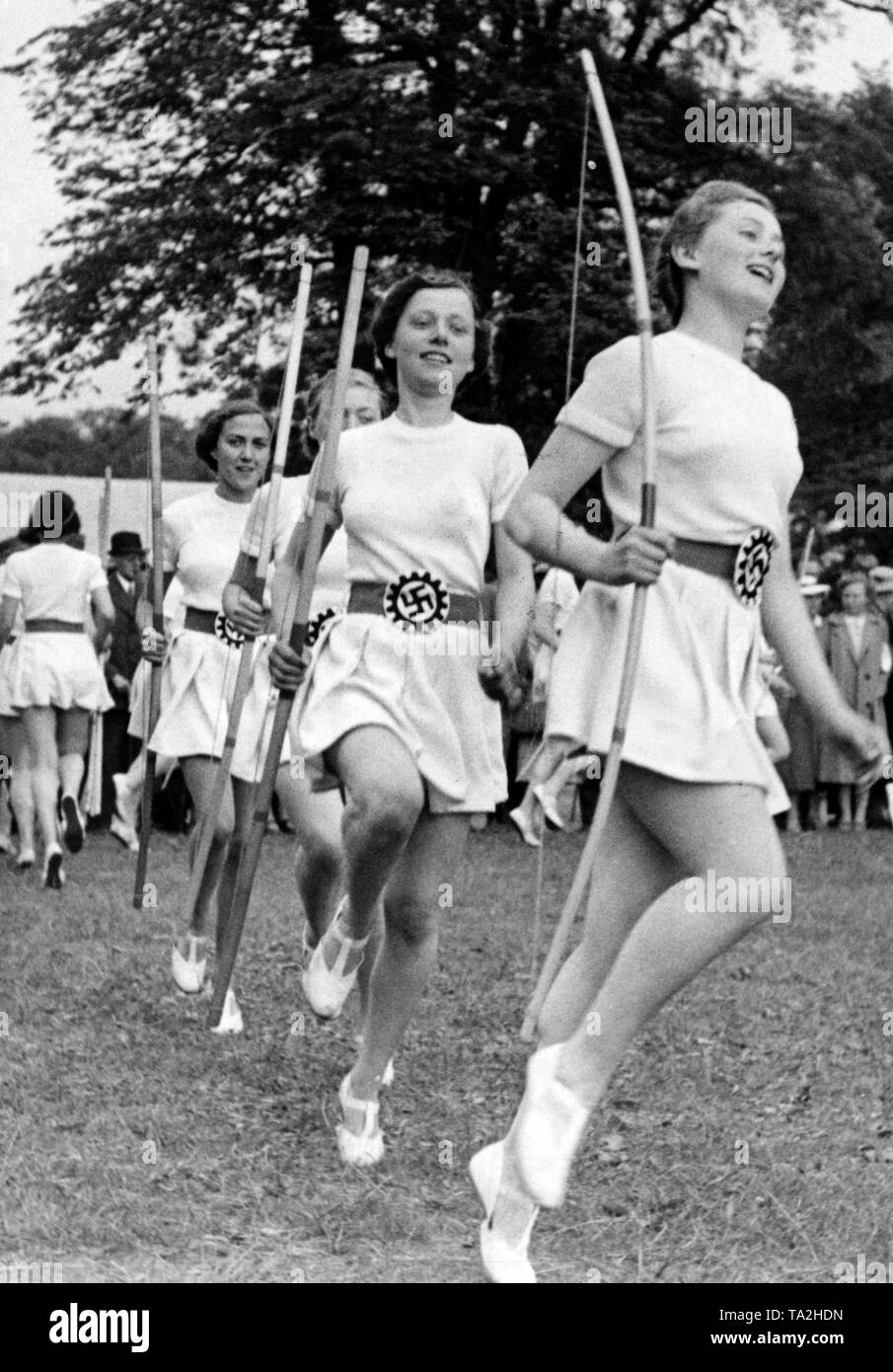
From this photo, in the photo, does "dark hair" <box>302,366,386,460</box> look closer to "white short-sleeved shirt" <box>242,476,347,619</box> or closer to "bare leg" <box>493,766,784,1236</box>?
"white short-sleeved shirt" <box>242,476,347,619</box>

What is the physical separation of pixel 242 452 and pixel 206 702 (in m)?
0.88

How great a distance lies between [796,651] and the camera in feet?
16.3

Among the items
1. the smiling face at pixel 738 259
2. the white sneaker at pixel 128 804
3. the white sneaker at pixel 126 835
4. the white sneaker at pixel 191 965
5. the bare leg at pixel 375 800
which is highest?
the smiling face at pixel 738 259

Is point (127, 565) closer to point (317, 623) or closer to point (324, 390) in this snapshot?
point (317, 623)

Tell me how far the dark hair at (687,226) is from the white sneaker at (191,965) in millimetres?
3798

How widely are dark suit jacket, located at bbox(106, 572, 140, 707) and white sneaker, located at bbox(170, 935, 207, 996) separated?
908cm

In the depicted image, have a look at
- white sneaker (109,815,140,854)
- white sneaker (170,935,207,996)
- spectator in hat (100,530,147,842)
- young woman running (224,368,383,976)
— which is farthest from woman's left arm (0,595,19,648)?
young woman running (224,368,383,976)

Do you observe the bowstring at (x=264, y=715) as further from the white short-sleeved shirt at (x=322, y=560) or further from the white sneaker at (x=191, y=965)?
the white sneaker at (x=191, y=965)

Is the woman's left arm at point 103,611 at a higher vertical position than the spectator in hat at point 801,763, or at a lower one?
higher

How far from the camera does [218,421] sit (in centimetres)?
873

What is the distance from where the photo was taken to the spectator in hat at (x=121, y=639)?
17422 mm

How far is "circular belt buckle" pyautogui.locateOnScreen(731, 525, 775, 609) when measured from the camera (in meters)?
4.86

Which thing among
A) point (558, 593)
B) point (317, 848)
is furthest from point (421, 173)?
point (317, 848)

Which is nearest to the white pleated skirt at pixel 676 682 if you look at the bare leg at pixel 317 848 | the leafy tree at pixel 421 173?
the bare leg at pixel 317 848
